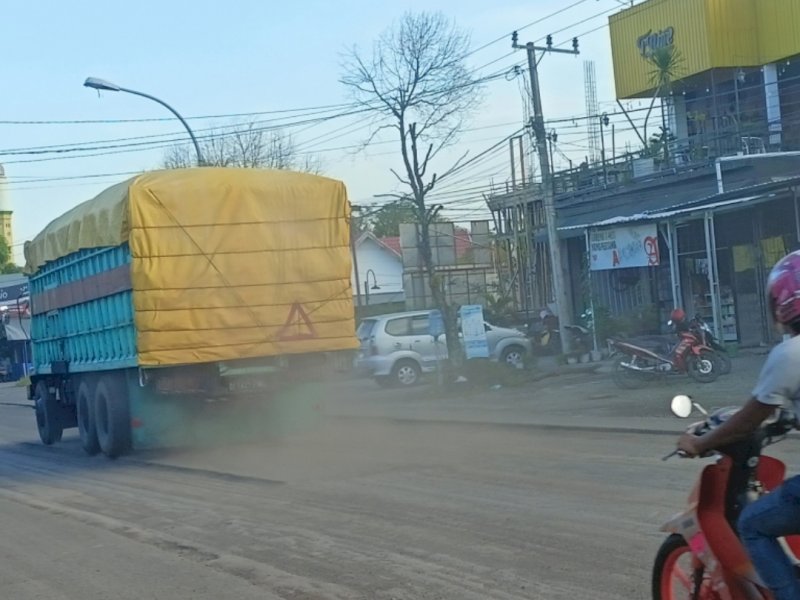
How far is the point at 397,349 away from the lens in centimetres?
2688

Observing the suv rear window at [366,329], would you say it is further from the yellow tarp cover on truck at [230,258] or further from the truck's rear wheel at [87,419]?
the yellow tarp cover on truck at [230,258]

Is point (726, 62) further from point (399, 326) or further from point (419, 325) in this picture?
point (399, 326)

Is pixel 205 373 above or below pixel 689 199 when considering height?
below

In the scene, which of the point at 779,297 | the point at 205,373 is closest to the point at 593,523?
the point at 779,297

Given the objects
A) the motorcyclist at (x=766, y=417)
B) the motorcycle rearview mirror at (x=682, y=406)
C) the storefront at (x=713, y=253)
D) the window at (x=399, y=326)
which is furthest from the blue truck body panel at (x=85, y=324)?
the storefront at (x=713, y=253)

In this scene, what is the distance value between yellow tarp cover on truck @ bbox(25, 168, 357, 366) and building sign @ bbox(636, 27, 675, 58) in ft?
75.7

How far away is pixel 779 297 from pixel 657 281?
85.6ft

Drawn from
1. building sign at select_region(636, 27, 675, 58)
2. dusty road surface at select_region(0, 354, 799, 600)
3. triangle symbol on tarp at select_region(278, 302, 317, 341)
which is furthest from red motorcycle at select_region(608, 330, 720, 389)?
building sign at select_region(636, 27, 675, 58)

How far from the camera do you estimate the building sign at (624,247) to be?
85.4ft

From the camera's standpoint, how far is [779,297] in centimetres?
438

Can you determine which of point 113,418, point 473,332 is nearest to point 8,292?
point 473,332

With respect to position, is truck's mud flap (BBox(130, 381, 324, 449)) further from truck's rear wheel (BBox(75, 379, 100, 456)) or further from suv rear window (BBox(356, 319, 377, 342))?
suv rear window (BBox(356, 319, 377, 342))

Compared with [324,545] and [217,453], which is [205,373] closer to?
[217,453]

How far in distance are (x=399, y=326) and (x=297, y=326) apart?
36.8ft
